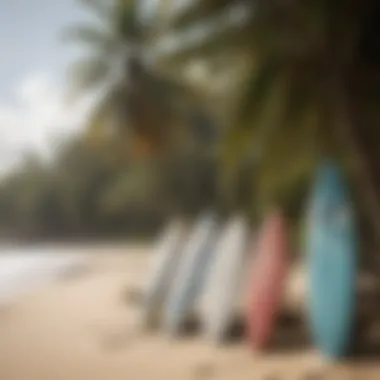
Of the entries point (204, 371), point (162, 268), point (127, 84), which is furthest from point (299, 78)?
point (204, 371)

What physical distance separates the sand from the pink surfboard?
4cm

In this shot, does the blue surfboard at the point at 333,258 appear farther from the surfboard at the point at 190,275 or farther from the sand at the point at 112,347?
the surfboard at the point at 190,275

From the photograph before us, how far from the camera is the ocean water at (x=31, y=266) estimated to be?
155cm

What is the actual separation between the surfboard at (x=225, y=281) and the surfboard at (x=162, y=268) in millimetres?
68

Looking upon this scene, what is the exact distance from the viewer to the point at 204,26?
5.04 ft

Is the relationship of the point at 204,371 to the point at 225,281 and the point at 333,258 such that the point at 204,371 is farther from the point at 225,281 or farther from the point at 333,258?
the point at 333,258

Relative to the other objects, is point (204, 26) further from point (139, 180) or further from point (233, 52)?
point (139, 180)

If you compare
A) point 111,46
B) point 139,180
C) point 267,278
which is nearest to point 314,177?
point 267,278

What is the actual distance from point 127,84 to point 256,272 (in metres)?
0.41

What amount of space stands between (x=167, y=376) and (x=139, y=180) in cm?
35

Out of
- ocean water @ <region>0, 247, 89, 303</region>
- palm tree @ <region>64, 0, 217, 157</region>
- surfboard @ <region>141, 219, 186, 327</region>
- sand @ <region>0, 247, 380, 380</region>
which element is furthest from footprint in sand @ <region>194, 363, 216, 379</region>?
palm tree @ <region>64, 0, 217, 157</region>

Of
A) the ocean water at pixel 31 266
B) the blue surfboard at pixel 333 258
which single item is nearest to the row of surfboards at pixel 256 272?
the blue surfboard at pixel 333 258

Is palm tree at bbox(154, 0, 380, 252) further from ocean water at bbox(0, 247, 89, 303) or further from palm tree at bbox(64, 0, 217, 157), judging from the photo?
ocean water at bbox(0, 247, 89, 303)

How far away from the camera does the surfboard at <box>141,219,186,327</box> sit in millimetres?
1526
